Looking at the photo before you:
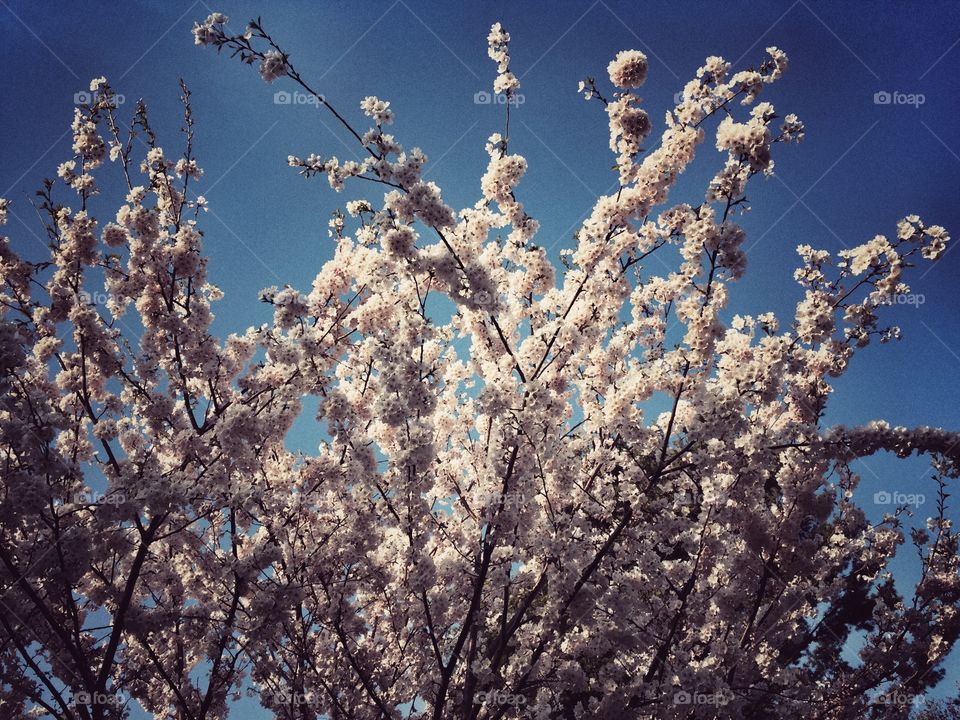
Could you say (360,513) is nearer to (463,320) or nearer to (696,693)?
(463,320)

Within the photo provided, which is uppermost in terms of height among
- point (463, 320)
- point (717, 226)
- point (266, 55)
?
point (266, 55)

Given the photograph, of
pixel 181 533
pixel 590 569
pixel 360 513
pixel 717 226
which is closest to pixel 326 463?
pixel 360 513

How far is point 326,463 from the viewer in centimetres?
681

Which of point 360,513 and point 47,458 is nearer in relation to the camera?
point 47,458

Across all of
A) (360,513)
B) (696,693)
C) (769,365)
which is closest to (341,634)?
(360,513)

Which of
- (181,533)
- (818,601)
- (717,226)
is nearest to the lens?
(717,226)

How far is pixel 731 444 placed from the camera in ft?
17.5

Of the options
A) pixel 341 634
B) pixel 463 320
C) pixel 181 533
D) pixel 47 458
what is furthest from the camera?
pixel 463 320

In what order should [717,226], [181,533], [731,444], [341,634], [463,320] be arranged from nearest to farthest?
[717,226] → [731,444] → [341,634] → [181,533] → [463,320]

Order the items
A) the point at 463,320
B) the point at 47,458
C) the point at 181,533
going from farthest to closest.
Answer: the point at 463,320 < the point at 181,533 < the point at 47,458

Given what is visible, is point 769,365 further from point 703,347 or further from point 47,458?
point 47,458

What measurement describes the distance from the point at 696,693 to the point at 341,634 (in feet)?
13.3

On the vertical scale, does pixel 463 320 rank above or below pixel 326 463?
above

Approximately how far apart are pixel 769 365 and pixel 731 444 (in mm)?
932
